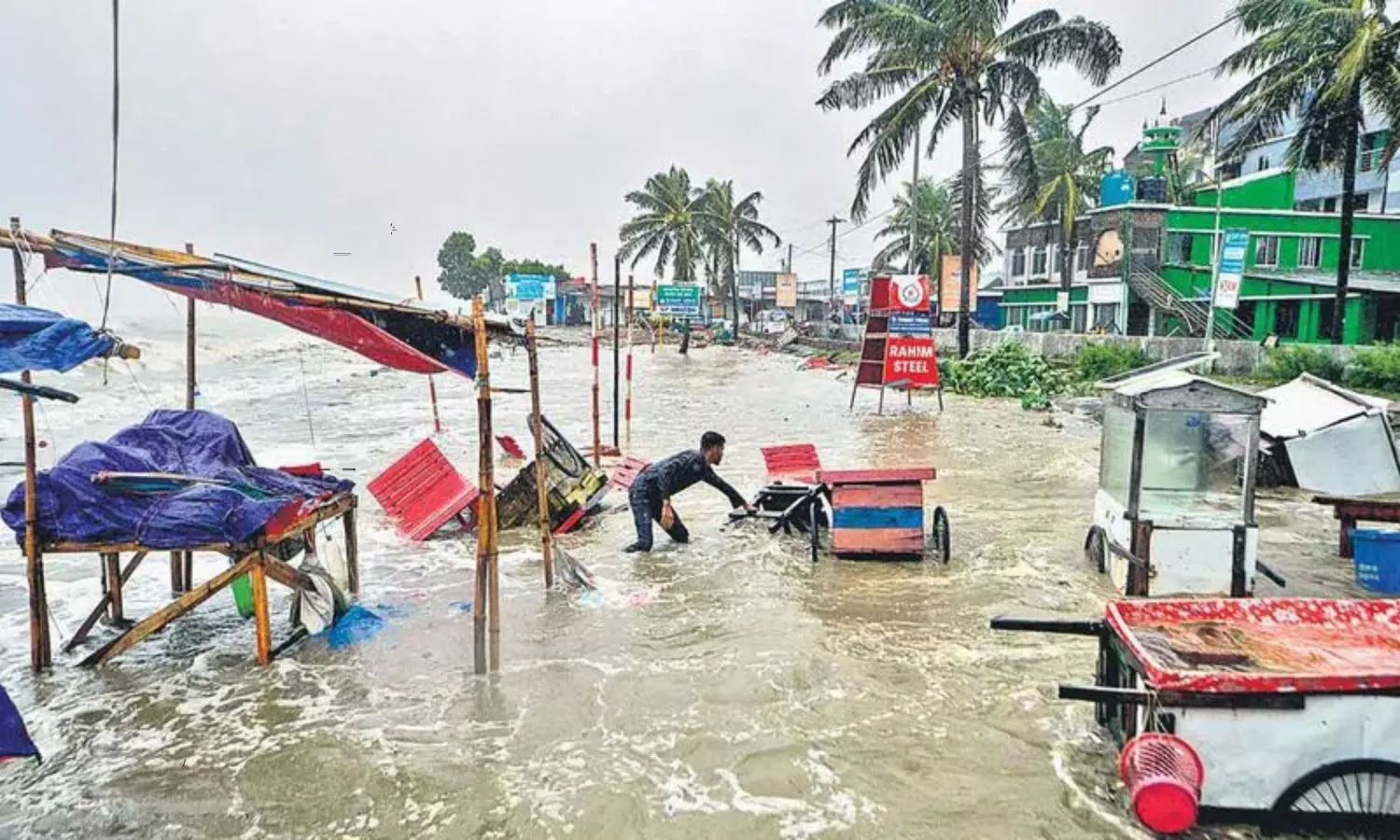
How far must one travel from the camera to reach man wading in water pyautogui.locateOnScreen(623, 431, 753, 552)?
9.41 m

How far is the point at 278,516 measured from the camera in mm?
6527

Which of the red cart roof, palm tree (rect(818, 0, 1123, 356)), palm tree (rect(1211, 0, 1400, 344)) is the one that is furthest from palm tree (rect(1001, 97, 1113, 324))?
the red cart roof

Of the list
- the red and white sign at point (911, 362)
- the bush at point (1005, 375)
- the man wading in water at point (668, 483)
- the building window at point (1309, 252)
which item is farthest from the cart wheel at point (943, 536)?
the building window at point (1309, 252)

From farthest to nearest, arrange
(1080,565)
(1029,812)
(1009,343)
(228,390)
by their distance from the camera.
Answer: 1. (228,390)
2. (1009,343)
3. (1080,565)
4. (1029,812)

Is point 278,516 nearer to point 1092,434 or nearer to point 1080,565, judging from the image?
point 1080,565

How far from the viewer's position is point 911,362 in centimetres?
2177

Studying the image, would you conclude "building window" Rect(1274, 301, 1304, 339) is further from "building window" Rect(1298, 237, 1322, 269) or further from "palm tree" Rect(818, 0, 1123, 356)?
"palm tree" Rect(818, 0, 1123, 356)

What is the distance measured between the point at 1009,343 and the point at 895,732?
24863 millimetres

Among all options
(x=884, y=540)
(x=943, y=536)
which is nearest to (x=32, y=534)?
(x=884, y=540)

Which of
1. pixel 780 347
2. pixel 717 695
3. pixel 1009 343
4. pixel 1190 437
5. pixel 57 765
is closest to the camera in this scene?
pixel 57 765

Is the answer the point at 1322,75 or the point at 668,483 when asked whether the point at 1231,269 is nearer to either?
the point at 1322,75

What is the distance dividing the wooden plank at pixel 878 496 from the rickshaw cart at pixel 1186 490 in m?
1.87

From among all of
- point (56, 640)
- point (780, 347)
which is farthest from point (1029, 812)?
point (780, 347)

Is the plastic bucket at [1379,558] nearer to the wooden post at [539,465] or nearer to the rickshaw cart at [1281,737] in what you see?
the rickshaw cart at [1281,737]
